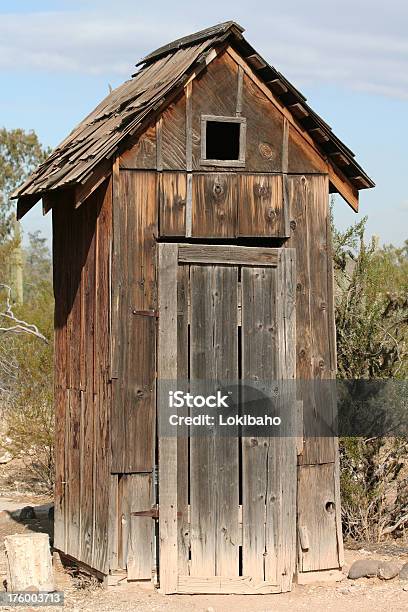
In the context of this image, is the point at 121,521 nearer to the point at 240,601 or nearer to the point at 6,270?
the point at 240,601

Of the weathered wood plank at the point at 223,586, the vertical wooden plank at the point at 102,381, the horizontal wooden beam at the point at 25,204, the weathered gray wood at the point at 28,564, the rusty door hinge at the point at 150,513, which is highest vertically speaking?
the horizontal wooden beam at the point at 25,204

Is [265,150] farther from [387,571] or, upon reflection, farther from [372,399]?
[387,571]

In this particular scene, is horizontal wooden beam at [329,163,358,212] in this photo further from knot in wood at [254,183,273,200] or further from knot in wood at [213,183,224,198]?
knot in wood at [213,183,224,198]

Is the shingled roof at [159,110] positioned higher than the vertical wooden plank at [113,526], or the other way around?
the shingled roof at [159,110]

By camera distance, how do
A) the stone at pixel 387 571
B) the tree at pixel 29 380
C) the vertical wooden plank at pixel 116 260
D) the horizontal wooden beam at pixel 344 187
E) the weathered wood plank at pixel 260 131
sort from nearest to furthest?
the vertical wooden plank at pixel 116 260
the weathered wood plank at pixel 260 131
the stone at pixel 387 571
the horizontal wooden beam at pixel 344 187
the tree at pixel 29 380

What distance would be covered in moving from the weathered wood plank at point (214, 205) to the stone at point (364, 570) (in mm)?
3211

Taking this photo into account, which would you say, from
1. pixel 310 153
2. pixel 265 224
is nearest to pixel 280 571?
pixel 265 224

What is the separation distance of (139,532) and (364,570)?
2120mm

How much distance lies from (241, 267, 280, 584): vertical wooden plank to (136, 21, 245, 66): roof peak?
207 centimetres

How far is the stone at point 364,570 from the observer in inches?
355

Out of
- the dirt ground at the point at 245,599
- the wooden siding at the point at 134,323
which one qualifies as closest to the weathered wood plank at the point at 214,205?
the wooden siding at the point at 134,323

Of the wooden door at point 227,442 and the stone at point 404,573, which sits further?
the stone at point 404,573

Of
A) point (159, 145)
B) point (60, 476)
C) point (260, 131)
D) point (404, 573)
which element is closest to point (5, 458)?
point (60, 476)

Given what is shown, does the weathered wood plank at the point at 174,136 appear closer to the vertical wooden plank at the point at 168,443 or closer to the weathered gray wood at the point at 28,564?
the vertical wooden plank at the point at 168,443
